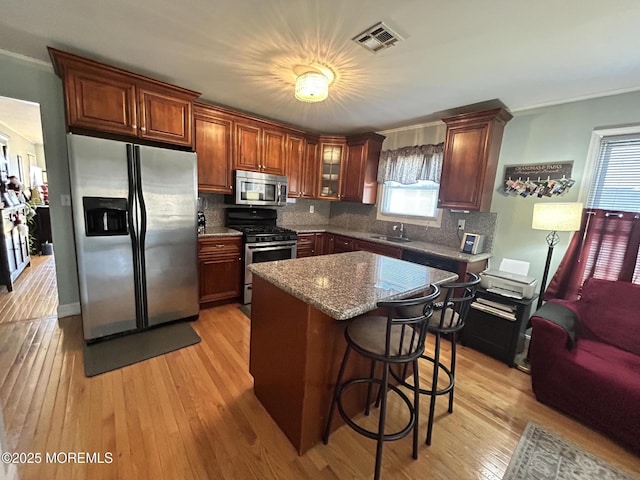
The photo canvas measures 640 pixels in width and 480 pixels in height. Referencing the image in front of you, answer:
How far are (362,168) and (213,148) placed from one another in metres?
2.07

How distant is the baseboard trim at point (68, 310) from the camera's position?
9.22 ft

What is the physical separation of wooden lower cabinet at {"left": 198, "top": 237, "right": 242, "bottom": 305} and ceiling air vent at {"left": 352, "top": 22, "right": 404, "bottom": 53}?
2.36m

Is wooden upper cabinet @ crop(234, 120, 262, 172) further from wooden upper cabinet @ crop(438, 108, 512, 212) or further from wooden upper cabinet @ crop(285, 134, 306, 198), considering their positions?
wooden upper cabinet @ crop(438, 108, 512, 212)

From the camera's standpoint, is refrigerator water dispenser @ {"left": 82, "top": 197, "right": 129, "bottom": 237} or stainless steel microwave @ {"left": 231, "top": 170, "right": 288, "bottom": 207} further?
stainless steel microwave @ {"left": 231, "top": 170, "right": 288, "bottom": 207}

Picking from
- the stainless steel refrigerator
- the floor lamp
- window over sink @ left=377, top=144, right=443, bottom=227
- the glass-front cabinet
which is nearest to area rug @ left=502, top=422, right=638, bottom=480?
the floor lamp

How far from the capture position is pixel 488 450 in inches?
62.4

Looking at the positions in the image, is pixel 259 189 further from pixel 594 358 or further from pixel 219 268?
pixel 594 358

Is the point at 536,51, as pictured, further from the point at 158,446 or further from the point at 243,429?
the point at 158,446

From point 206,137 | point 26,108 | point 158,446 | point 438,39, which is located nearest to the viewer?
point 158,446

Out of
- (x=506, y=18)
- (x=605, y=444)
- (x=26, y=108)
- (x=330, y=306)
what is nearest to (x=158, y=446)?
(x=330, y=306)

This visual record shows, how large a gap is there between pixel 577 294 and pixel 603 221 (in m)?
0.69

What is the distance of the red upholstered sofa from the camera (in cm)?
165

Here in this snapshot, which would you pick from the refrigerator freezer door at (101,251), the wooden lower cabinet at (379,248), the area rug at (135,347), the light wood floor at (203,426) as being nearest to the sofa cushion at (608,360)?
the light wood floor at (203,426)

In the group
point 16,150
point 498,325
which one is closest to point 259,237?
point 498,325
